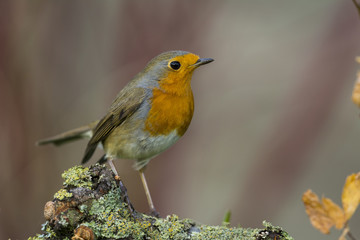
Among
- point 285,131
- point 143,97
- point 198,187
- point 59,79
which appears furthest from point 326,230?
point 198,187

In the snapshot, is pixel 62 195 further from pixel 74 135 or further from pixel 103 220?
pixel 74 135

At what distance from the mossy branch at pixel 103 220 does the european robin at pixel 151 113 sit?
3.16 feet

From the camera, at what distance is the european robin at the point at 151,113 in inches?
110

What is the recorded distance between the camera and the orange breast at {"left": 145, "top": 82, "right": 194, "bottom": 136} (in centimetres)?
277

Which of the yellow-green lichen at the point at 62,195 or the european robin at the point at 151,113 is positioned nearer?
the yellow-green lichen at the point at 62,195

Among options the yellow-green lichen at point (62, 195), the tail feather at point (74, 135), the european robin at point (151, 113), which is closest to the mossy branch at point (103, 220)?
the yellow-green lichen at point (62, 195)

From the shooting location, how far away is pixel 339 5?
349 centimetres

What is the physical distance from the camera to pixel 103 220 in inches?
63.2

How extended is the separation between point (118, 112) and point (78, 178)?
4.42ft

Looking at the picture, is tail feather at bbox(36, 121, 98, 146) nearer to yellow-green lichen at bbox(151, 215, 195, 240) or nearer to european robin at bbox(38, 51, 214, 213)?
european robin at bbox(38, 51, 214, 213)

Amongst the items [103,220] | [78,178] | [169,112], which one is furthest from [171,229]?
[169,112]

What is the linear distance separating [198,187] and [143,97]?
1798 millimetres

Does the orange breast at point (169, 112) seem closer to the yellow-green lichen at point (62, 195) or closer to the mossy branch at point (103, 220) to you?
the mossy branch at point (103, 220)

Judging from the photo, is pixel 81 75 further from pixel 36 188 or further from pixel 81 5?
pixel 36 188
